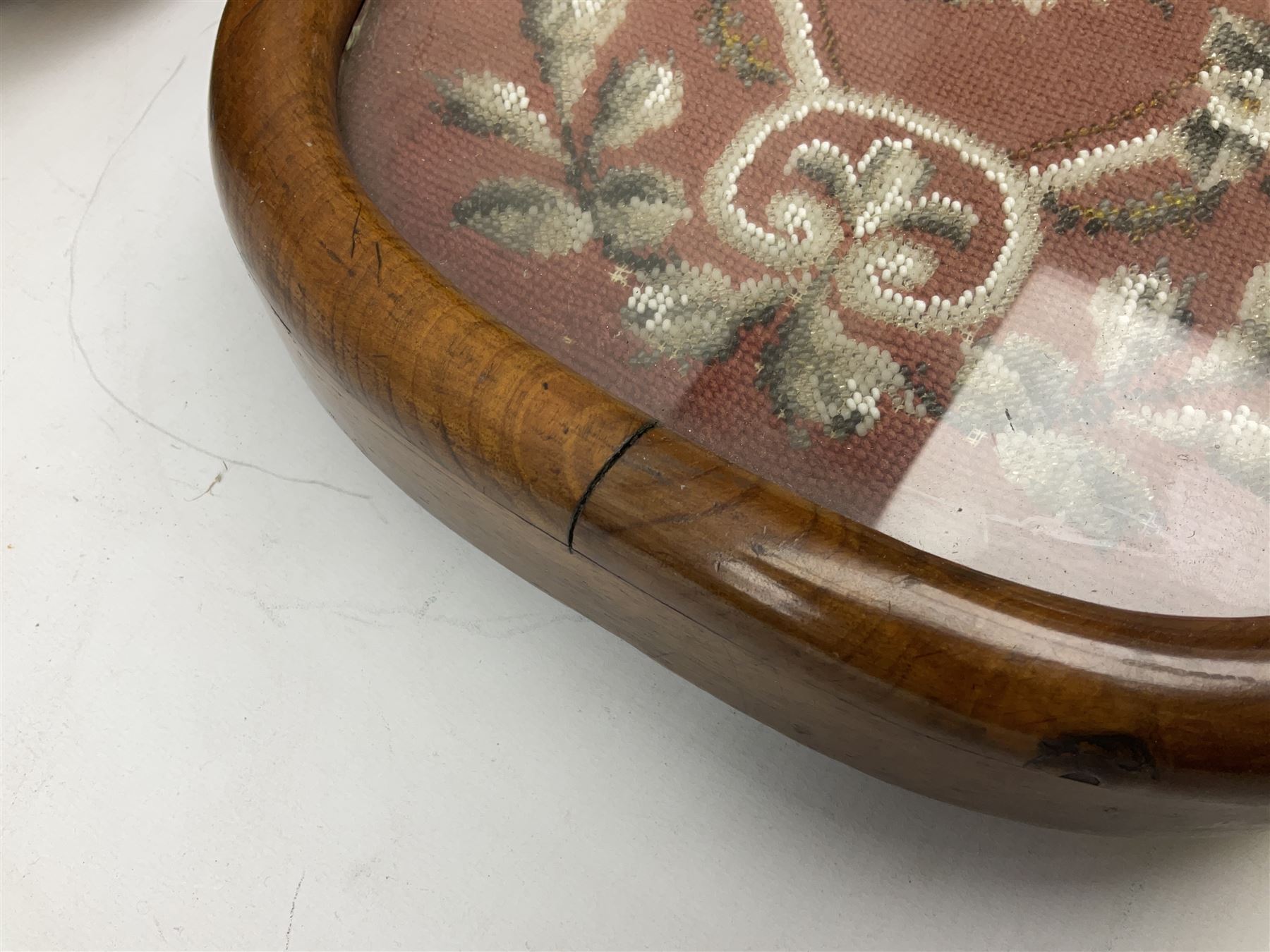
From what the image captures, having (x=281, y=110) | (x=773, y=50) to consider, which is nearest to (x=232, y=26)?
(x=281, y=110)

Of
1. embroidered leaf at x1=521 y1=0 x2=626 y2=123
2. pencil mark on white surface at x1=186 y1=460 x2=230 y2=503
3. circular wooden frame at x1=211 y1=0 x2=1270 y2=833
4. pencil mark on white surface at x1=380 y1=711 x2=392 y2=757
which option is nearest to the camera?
circular wooden frame at x1=211 y1=0 x2=1270 y2=833

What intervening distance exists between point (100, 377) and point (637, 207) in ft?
1.94

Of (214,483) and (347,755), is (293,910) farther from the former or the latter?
(214,483)

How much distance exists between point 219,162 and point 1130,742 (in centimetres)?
57

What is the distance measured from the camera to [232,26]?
73 cm

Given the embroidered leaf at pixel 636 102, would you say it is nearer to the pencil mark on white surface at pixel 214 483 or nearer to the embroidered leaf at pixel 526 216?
the embroidered leaf at pixel 526 216

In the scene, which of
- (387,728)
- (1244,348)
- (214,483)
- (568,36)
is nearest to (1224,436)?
(1244,348)

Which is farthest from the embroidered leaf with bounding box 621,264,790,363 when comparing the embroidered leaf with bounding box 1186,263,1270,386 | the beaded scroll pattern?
the embroidered leaf with bounding box 1186,263,1270,386

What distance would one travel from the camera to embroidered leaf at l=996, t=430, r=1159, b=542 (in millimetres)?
622

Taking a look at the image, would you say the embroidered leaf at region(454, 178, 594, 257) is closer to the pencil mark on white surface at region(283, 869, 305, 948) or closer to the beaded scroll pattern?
the beaded scroll pattern

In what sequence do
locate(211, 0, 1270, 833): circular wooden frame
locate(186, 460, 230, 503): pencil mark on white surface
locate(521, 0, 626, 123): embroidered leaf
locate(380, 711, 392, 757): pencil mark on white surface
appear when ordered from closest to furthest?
locate(211, 0, 1270, 833): circular wooden frame < locate(521, 0, 626, 123): embroidered leaf < locate(380, 711, 392, 757): pencil mark on white surface < locate(186, 460, 230, 503): pencil mark on white surface

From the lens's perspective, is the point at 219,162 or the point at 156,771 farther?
the point at 156,771

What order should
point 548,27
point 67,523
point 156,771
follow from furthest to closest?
point 67,523 < point 156,771 < point 548,27

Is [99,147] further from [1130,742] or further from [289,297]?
[1130,742]
